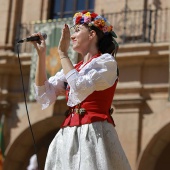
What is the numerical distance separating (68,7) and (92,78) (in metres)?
10.3

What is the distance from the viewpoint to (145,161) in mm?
12414

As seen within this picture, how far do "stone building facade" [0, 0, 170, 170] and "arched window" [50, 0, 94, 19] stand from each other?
0.32m

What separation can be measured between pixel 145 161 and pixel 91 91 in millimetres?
8020

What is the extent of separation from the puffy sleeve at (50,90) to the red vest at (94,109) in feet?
0.95

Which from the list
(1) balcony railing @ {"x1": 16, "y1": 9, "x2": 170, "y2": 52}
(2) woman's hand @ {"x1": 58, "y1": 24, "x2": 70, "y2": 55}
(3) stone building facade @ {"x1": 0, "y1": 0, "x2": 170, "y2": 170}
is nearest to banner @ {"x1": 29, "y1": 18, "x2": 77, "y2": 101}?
(1) balcony railing @ {"x1": 16, "y1": 9, "x2": 170, "y2": 52}

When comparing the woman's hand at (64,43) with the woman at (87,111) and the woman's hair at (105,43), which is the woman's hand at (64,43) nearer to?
the woman at (87,111)

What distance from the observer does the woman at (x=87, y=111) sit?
14.9 ft


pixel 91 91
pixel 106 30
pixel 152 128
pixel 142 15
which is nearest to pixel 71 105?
pixel 91 91

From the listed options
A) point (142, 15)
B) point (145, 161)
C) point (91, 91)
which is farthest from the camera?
point (142, 15)

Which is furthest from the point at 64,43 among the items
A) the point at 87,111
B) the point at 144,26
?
the point at 144,26

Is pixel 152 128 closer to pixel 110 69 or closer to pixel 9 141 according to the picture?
pixel 9 141

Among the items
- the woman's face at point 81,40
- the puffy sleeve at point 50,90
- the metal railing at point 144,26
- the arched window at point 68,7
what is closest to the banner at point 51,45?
the arched window at point 68,7

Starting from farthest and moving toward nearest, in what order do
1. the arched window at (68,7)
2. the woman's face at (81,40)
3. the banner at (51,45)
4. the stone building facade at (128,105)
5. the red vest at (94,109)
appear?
the arched window at (68,7)
the banner at (51,45)
the stone building facade at (128,105)
the woman's face at (81,40)
the red vest at (94,109)

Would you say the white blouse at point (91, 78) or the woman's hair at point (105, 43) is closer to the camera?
the white blouse at point (91, 78)
